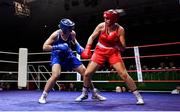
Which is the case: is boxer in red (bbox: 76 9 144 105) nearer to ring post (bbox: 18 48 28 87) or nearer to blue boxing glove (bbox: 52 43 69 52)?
blue boxing glove (bbox: 52 43 69 52)

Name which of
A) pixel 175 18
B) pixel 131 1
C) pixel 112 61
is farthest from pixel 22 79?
pixel 175 18

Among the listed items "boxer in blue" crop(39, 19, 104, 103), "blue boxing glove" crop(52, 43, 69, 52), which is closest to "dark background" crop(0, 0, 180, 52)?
"boxer in blue" crop(39, 19, 104, 103)

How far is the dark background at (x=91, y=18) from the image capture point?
34.7 feet

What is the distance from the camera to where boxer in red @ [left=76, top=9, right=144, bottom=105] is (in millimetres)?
3170

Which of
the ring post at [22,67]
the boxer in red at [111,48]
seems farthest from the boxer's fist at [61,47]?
the ring post at [22,67]

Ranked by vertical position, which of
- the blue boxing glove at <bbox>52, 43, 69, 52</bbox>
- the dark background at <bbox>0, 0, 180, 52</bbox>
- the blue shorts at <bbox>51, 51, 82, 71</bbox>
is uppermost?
the dark background at <bbox>0, 0, 180, 52</bbox>

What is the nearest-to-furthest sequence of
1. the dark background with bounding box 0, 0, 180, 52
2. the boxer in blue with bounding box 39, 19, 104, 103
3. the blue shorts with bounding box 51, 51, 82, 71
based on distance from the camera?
the boxer in blue with bounding box 39, 19, 104, 103 → the blue shorts with bounding box 51, 51, 82, 71 → the dark background with bounding box 0, 0, 180, 52

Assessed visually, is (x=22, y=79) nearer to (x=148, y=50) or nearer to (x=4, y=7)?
(x=4, y=7)

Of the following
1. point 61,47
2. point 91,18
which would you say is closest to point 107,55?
point 61,47

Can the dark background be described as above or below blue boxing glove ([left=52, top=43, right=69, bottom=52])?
above

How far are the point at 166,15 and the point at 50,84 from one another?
30.0ft

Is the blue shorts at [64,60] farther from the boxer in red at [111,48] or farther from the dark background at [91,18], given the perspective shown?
the dark background at [91,18]

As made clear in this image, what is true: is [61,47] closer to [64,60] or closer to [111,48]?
[64,60]

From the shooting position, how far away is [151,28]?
13055 mm
